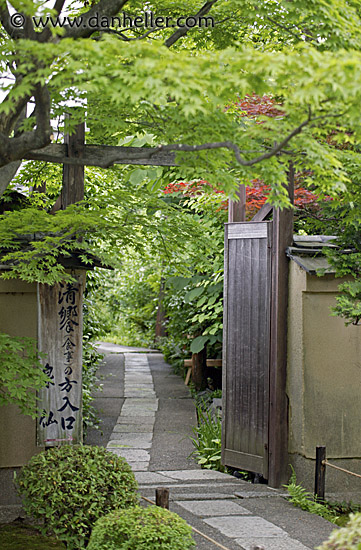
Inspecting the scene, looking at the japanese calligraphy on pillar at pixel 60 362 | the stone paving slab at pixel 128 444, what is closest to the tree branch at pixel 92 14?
the japanese calligraphy on pillar at pixel 60 362

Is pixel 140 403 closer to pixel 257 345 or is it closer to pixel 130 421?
pixel 130 421

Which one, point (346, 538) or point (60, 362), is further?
point (60, 362)

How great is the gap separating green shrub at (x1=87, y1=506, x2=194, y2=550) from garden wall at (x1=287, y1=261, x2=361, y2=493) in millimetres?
2814

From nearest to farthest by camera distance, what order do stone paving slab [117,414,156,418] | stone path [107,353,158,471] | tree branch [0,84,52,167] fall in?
1. tree branch [0,84,52,167]
2. stone path [107,353,158,471]
3. stone paving slab [117,414,156,418]

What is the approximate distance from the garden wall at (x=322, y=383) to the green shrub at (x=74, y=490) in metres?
2.38

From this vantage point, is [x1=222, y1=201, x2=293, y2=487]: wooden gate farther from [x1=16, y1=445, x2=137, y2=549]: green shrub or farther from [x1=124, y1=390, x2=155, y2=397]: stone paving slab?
[x1=124, y1=390, x2=155, y2=397]: stone paving slab

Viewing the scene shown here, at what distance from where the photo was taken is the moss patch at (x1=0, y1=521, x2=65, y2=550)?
14.8 feet

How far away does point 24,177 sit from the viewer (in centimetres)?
655

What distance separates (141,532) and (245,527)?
161cm

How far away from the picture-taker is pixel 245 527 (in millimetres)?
5102

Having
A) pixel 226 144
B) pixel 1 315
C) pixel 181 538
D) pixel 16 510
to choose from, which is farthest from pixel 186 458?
pixel 226 144

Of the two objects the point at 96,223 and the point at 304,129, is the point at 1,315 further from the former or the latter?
the point at 304,129

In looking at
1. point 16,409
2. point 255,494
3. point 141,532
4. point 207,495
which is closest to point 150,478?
point 207,495

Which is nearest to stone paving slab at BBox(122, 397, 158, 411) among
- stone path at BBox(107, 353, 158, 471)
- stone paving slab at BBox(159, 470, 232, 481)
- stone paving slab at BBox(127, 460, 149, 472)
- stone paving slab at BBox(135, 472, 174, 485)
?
stone path at BBox(107, 353, 158, 471)
